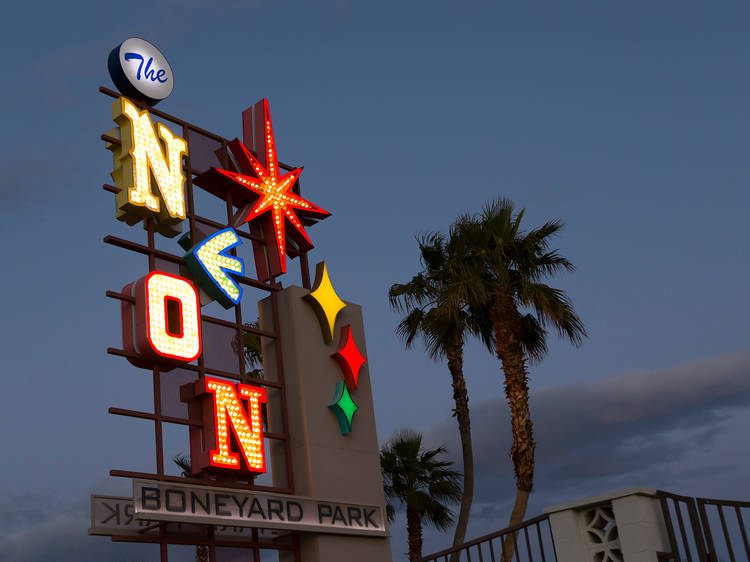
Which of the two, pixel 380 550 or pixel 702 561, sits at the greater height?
pixel 380 550

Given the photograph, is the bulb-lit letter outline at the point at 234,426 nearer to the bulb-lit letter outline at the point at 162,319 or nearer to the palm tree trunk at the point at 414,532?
the bulb-lit letter outline at the point at 162,319

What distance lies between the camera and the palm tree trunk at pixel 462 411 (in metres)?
28.2

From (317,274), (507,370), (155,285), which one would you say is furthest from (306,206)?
(507,370)

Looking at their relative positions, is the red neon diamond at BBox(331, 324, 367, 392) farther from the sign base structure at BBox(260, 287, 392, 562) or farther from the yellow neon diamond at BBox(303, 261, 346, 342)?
the yellow neon diamond at BBox(303, 261, 346, 342)

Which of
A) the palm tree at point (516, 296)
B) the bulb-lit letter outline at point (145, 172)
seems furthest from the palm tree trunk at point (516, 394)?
the bulb-lit letter outline at point (145, 172)

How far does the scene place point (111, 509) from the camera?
52.0ft

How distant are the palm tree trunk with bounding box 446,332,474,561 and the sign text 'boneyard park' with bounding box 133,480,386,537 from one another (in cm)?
877

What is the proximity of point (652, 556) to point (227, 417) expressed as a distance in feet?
28.2

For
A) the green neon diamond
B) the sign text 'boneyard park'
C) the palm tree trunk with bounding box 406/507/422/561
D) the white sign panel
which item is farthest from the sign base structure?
the palm tree trunk with bounding box 406/507/422/561

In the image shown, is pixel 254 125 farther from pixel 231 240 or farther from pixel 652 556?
pixel 652 556

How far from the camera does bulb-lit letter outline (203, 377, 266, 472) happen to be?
17.4 m

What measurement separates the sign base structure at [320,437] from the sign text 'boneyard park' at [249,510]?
0.26m

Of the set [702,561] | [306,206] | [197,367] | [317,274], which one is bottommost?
[702,561]

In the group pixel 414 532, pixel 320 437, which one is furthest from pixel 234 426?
pixel 414 532
